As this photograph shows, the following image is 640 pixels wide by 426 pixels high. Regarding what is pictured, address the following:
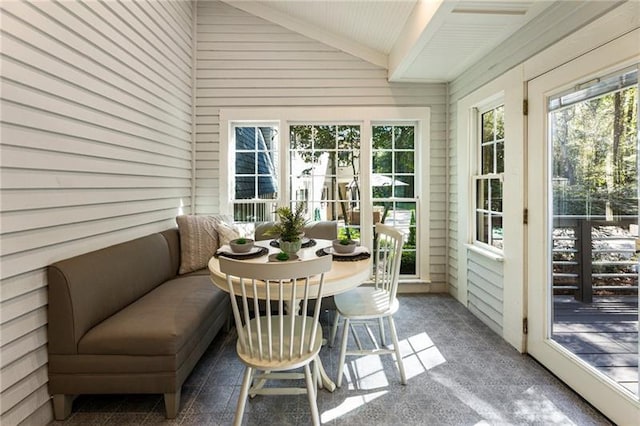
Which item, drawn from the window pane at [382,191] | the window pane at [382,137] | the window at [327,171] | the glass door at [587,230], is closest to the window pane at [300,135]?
the window at [327,171]

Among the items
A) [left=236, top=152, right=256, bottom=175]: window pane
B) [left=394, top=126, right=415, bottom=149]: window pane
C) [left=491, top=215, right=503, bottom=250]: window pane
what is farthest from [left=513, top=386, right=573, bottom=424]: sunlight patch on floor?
[left=236, top=152, right=256, bottom=175]: window pane

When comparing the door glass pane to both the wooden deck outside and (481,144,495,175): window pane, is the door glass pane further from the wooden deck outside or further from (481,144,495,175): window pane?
(481,144,495,175): window pane

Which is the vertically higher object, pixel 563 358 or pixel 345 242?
pixel 345 242

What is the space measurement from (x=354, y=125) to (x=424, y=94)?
2.95ft

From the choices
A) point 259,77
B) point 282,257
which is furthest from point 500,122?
point 259,77

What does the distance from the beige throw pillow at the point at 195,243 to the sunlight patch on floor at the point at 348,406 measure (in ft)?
5.97

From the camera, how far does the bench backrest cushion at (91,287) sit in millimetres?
1786

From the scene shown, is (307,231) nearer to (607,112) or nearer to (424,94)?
(424,94)

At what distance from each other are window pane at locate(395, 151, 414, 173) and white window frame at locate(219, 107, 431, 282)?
0.11 m

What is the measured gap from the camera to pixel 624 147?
5.89 feet

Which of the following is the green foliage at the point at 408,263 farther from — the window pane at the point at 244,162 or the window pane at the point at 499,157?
the window pane at the point at 244,162

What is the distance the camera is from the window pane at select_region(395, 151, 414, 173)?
4051 millimetres

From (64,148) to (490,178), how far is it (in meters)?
3.34

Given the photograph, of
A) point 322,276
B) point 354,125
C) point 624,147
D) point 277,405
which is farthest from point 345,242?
point 354,125
